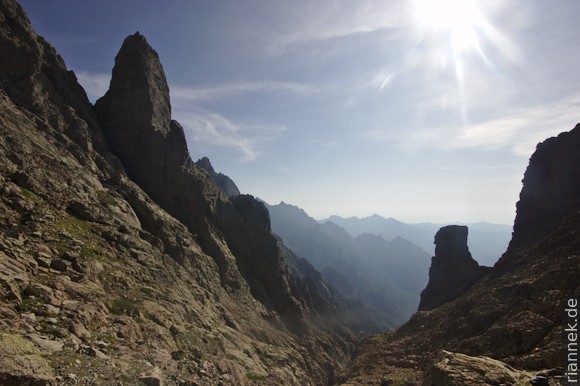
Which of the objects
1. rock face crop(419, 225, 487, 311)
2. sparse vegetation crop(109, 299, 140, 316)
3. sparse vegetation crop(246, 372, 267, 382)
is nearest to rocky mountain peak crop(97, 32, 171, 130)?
sparse vegetation crop(109, 299, 140, 316)

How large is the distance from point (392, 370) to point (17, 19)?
3813 inches

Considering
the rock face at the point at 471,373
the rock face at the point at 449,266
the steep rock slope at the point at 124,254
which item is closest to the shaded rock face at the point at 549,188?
the rock face at the point at 449,266

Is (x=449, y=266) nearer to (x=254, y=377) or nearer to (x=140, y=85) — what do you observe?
(x=254, y=377)

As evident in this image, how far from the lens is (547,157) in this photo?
8581 centimetres

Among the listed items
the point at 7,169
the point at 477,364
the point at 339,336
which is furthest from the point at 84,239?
the point at 339,336

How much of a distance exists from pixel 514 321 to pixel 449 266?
2806 inches

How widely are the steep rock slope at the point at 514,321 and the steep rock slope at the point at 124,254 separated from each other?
67.6 ft

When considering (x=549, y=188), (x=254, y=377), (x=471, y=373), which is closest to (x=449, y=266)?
(x=549, y=188)

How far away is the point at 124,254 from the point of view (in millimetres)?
54031

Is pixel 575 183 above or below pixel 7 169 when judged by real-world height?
above

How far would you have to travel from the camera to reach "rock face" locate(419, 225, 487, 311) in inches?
3878

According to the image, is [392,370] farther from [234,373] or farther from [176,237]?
[176,237]

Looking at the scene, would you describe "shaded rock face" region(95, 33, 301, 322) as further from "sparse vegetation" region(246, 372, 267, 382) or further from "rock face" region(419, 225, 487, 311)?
"rock face" region(419, 225, 487, 311)

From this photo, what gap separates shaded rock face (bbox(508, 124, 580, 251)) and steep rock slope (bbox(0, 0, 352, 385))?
214 ft
